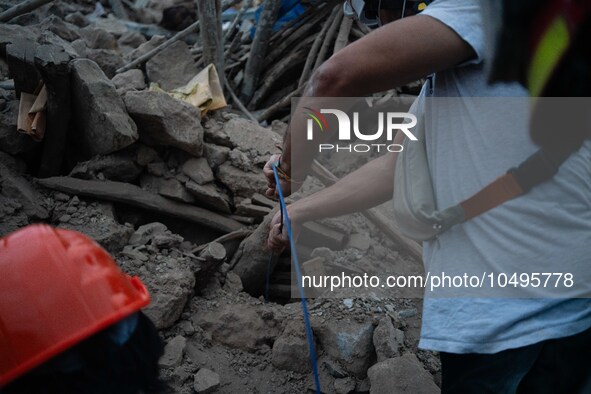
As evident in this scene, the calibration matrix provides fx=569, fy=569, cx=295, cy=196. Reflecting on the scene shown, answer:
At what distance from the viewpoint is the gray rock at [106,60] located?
522 cm

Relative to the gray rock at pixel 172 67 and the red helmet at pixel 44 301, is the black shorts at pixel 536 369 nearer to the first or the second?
the red helmet at pixel 44 301

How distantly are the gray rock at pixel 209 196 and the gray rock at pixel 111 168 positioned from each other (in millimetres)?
426

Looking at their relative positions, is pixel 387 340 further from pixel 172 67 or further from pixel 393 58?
pixel 172 67

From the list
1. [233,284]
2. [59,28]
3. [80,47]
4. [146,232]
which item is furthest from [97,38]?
[233,284]

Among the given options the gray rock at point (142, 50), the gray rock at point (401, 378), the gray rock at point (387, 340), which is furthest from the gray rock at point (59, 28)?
the gray rock at point (401, 378)

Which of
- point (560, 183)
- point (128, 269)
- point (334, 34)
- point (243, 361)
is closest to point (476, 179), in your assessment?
point (560, 183)

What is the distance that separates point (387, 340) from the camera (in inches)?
117

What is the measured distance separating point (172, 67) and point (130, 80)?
0.63 metres

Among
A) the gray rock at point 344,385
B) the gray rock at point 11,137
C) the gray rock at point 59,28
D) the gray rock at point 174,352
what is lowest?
the gray rock at point 344,385

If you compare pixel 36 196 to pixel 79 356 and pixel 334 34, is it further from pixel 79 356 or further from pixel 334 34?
pixel 334 34

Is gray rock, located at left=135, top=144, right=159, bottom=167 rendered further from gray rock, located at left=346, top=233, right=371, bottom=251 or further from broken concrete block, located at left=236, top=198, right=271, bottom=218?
gray rock, located at left=346, top=233, right=371, bottom=251

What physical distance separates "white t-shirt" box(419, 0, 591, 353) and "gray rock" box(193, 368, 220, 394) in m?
1.50

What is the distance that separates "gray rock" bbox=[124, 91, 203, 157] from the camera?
157 inches

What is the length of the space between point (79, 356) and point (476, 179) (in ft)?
3.68
